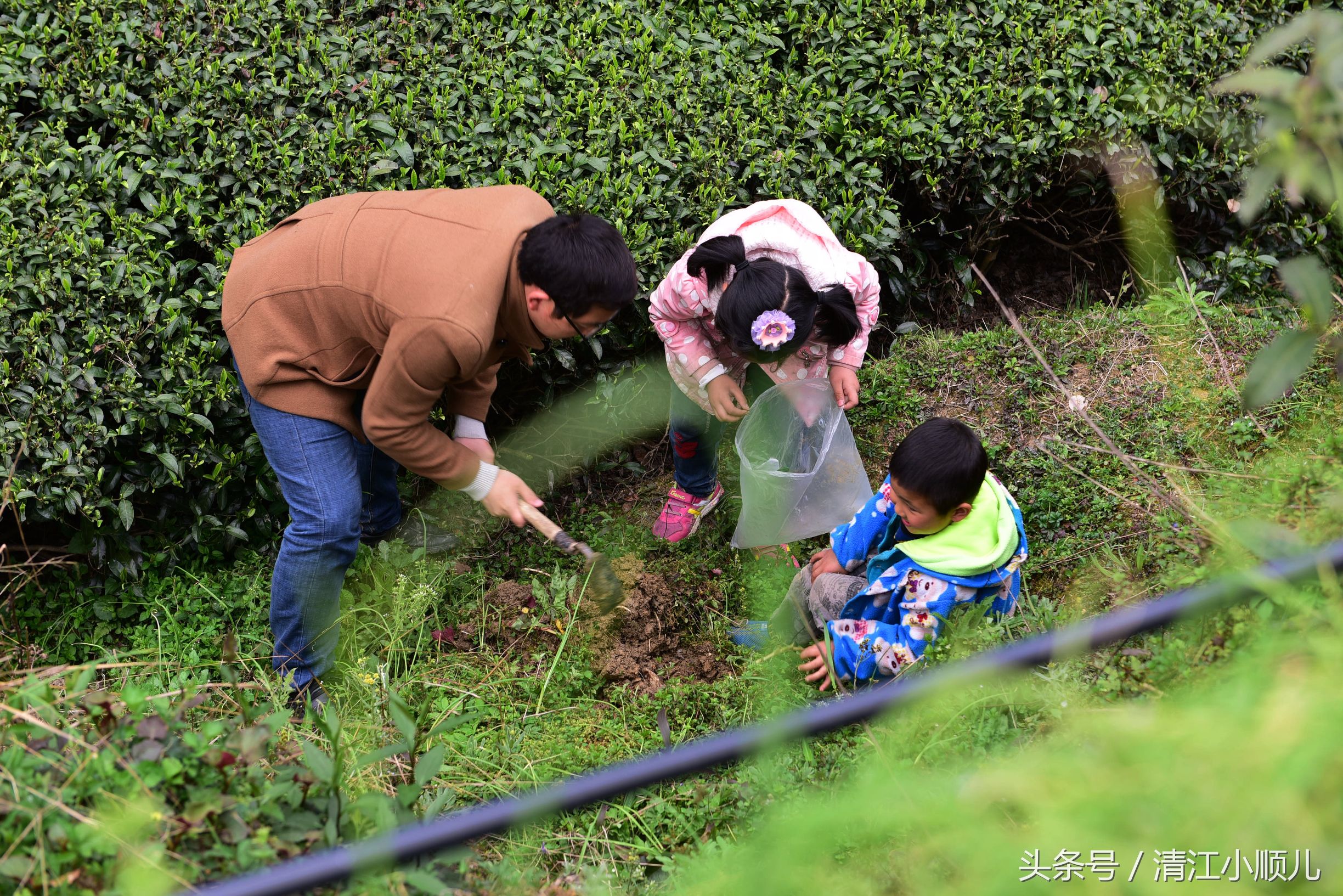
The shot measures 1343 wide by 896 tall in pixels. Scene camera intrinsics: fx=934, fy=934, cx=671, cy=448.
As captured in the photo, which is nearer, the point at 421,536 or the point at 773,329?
the point at 773,329

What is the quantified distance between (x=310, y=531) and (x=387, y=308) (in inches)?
28.7

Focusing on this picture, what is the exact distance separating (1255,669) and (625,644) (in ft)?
6.57

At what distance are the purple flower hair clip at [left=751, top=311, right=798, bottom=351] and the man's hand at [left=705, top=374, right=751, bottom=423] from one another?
0.44 metres

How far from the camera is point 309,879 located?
1211 mm

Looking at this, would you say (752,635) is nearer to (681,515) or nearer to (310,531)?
(681,515)

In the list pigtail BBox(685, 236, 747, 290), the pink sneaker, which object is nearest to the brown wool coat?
pigtail BBox(685, 236, 747, 290)

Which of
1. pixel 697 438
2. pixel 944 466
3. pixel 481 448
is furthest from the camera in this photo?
pixel 697 438

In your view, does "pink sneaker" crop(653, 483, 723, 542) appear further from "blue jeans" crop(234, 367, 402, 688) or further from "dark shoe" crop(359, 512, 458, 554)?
"blue jeans" crop(234, 367, 402, 688)

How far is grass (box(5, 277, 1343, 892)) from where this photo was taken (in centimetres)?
176

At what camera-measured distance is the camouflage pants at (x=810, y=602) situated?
2889mm

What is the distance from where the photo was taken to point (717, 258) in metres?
2.77

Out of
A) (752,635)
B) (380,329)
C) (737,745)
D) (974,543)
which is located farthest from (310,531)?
(974,543)

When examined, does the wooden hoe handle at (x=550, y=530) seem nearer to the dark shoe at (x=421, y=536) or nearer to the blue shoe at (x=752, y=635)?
the blue shoe at (x=752, y=635)

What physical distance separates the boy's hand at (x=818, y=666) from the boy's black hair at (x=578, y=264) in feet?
3.95
